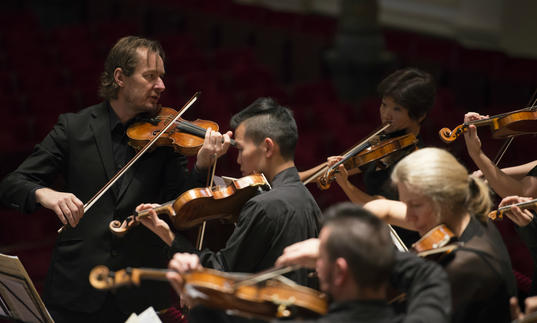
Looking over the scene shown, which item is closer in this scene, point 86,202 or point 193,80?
point 86,202

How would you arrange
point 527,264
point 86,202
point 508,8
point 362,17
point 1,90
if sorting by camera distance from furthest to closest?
point 508,8
point 362,17
point 1,90
point 527,264
point 86,202

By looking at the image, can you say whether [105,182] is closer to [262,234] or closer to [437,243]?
[262,234]

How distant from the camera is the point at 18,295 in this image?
8.27ft

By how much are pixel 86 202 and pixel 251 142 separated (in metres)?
0.72

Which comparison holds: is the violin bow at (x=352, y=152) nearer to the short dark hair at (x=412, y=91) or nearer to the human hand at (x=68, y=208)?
the short dark hair at (x=412, y=91)

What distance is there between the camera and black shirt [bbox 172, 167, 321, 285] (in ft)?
7.67

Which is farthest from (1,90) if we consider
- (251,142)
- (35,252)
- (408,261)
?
(408,261)

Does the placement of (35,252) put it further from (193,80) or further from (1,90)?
(193,80)

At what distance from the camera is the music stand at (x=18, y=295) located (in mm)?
2420

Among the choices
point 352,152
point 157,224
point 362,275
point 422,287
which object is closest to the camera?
point 362,275

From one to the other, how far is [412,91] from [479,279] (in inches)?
46.5

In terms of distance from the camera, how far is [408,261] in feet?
6.53

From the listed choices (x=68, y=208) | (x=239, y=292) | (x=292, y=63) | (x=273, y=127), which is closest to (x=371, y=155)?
(x=273, y=127)

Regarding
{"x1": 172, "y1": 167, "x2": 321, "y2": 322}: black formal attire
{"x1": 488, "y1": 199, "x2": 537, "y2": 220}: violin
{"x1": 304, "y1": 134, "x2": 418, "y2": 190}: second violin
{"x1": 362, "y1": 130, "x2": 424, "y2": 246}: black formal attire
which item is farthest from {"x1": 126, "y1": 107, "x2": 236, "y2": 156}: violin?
{"x1": 488, "y1": 199, "x2": 537, "y2": 220}: violin
